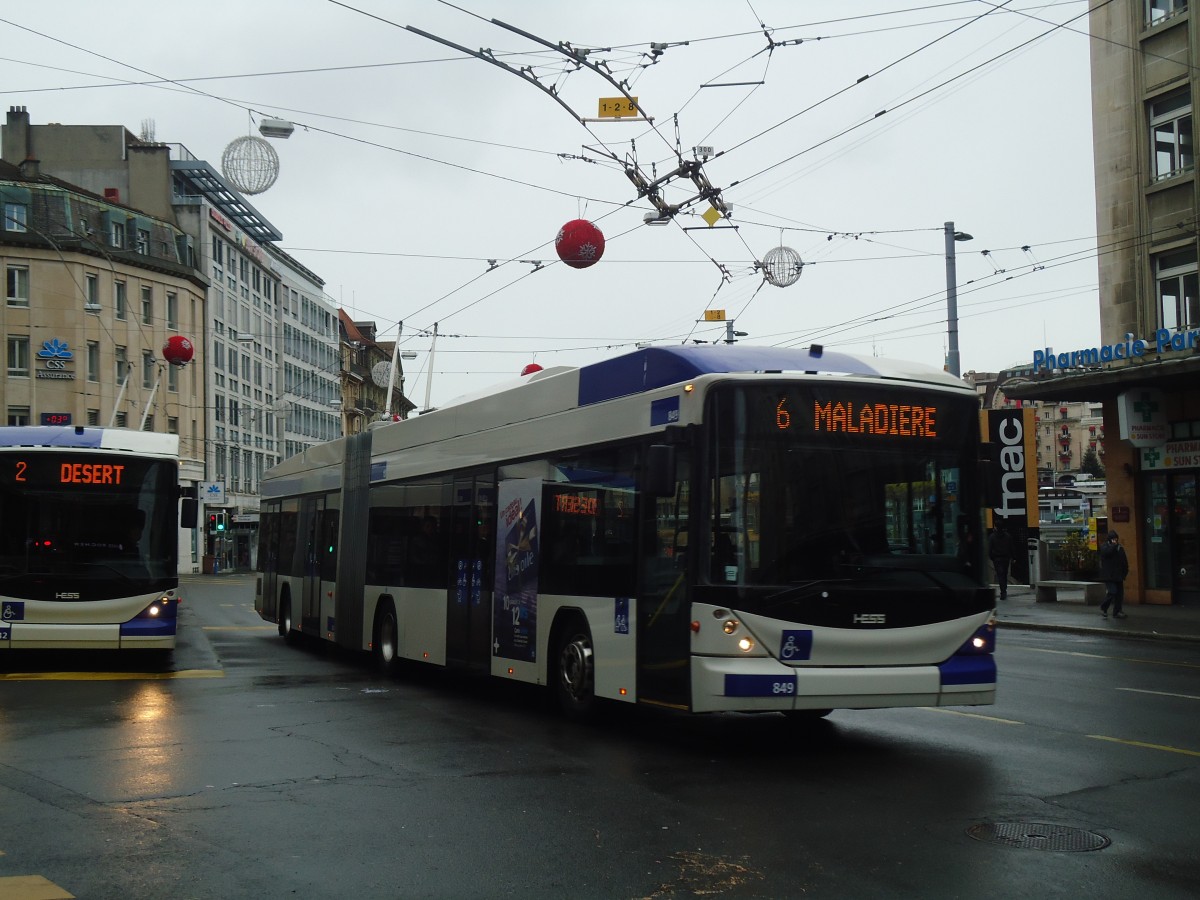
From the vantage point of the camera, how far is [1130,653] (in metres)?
19.2

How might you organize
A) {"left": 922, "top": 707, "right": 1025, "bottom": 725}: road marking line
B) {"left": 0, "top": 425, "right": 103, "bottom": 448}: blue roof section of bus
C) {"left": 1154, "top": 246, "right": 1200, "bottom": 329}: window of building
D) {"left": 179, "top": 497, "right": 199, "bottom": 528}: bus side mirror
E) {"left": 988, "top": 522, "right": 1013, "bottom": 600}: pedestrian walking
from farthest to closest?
{"left": 988, "top": 522, "right": 1013, "bottom": 600}: pedestrian walking
{"left": 1154, "top": 246, "right": 1200, "bottom": 329}: window of building
{"left": 179, "top": 497, "right": 199, "bottom": 528}: bus side mirror
{"left": 0, "top": 425, "right": 103, "bottom": 448}: blue roof section of bus
{"left": 922, "top": 707, "right": 1025, "bottom": 725}: road marking line

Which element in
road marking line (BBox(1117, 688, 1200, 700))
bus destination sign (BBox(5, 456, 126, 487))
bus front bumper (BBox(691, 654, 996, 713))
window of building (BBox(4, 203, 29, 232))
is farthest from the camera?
window of building (BBox(4, 203, 29, 232))

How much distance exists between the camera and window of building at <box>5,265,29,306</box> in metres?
63.0

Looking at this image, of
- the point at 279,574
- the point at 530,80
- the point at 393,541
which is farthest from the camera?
the point at 279,574

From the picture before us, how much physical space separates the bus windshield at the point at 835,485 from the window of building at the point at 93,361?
198ft

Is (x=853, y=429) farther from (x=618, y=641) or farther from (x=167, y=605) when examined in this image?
(x=167, y=605)

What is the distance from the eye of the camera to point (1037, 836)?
22.7ft

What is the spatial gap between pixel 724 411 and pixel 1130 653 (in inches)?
475

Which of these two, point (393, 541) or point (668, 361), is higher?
point (668, 361)

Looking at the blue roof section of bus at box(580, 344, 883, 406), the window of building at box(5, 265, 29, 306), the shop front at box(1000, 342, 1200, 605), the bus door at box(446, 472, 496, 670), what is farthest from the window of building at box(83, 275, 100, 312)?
the blue roof section of bus at box(580, 344, 883, 406)

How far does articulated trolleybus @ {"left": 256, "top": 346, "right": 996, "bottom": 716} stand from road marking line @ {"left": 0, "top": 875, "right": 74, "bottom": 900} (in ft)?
15.0

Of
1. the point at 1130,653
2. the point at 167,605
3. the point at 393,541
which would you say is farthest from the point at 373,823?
the point at 1130,653

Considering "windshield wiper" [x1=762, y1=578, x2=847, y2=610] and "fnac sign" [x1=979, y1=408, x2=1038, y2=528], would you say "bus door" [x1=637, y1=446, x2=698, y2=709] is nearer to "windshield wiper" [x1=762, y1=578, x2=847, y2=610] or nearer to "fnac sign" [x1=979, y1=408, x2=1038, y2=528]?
"windshield wiper" [x1=762, y1=578, x2=847, y2=610]

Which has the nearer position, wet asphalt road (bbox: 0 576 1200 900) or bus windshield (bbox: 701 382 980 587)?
wet asphalt road (bbox: 0 576 1200 900)
